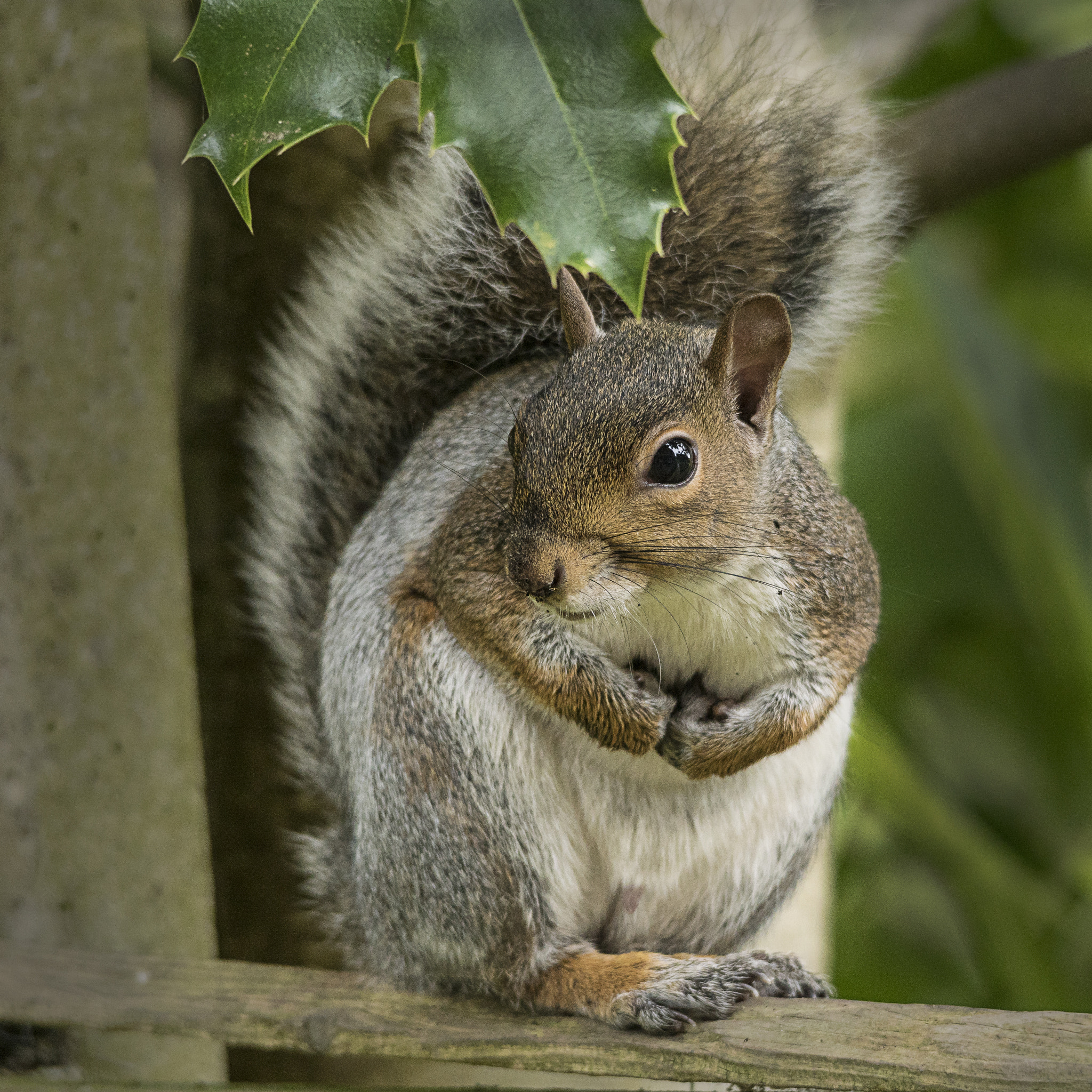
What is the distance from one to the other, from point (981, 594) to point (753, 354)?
5.05 ft

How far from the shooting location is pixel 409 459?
1.34 metres

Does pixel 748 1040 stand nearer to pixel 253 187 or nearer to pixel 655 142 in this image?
pixel 655 142

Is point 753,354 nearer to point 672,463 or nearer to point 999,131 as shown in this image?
point 672,463

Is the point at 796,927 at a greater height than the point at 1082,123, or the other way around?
the point at 1082,123

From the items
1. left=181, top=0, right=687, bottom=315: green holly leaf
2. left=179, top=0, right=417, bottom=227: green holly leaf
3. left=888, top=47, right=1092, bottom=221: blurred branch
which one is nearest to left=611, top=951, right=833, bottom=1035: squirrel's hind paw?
left=181, top=0, right=687, bottom=315: green holly leaf

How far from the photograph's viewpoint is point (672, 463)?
942mm

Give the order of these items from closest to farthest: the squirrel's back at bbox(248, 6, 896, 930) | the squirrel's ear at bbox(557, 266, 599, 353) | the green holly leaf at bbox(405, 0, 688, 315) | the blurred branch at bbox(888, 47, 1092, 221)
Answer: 1. the green holly leaf at bbox(405, 0, 688, 315)
2. the squirrel's ear at bbox(557, 266, 599, 353)
3. the squirrel's back at bbox(248, 6, 896, 930)
4. the blurred branch at bbox(888, 47, 1092, 221)

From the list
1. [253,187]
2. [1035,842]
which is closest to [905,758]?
[1035,842]

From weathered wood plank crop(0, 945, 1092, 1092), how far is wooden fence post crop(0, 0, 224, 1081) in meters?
0.13

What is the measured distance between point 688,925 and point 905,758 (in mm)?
1441

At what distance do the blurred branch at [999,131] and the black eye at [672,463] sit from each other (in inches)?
27.0

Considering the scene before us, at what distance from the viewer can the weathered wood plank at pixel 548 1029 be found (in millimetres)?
938

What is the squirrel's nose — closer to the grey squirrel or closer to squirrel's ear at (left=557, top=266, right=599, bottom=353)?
the grey squirrel

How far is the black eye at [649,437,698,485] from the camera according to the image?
36.9 inches
